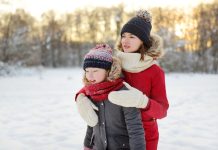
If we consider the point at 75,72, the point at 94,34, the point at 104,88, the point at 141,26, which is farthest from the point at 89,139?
the point at 94,34

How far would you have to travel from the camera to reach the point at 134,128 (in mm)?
2289

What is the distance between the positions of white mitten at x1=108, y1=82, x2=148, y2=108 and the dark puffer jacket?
0.05 m

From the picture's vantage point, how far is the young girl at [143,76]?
7.50 ft

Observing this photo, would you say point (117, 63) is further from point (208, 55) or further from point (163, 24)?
point (163, 24)

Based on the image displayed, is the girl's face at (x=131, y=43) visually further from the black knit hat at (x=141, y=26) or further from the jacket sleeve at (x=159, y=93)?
the jacket sleeve at (x=159, y=93)

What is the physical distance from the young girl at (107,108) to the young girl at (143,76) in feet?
0.27

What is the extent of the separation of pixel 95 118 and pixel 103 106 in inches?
3.9

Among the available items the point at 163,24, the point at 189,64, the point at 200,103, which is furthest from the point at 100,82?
the point at 163,24

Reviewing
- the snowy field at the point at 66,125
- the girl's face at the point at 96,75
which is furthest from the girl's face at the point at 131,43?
the snowy field at the point at 66,125

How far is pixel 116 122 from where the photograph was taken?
94.9 inches

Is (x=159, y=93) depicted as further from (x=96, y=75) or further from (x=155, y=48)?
(x=96, y=75)

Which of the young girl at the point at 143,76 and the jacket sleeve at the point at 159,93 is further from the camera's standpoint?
the jacket sleeve at the point at 159,93

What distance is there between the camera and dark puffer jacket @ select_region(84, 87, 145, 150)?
2.30 metres

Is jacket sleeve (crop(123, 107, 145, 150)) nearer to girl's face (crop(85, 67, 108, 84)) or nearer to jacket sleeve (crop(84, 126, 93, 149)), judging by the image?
girl's face (crop(85, 67, 108, 84))
